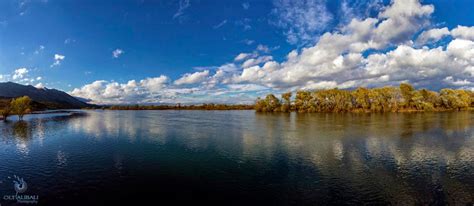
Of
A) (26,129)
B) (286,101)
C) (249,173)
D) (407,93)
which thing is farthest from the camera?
(286,101)

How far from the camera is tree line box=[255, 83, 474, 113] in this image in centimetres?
16075

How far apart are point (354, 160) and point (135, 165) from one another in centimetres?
2865

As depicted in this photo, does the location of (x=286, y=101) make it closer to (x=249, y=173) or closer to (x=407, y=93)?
(x=407, y=93)

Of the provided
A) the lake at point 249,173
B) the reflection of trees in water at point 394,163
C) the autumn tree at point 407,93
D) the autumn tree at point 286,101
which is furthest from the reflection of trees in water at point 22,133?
the autumn tree at point 407,93

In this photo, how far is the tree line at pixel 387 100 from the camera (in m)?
161

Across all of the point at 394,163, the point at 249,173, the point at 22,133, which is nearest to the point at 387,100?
the point at 394,163

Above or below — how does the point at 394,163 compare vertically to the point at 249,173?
above

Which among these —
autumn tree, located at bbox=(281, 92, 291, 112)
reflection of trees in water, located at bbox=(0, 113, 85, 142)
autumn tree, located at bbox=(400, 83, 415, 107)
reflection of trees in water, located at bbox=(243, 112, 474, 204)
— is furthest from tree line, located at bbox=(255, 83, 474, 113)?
reflection of trees in water, located at bbox=(0, 113, 85, 142)

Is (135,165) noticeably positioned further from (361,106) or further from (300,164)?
(361,106)

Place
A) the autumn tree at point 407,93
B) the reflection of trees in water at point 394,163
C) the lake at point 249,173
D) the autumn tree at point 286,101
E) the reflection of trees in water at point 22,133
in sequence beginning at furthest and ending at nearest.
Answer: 1. the autumn tree at point 286,101
2. the autumn tree at point 407,93
3. the reflection of trees in water at point 22,133
4. the reflection of trees in water at point 394,163
5. the lake at point 249,173

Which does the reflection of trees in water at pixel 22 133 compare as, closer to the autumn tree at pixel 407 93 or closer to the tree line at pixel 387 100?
the tree line at pixel 387 100

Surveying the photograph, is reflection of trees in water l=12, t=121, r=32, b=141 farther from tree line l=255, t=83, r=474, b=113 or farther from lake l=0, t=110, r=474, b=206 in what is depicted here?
tree line l=255, t=83, r=474, b=113

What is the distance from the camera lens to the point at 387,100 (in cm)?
16388

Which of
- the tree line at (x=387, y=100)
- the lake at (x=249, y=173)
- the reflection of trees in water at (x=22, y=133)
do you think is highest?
the tree line at (x=387, y=100)
